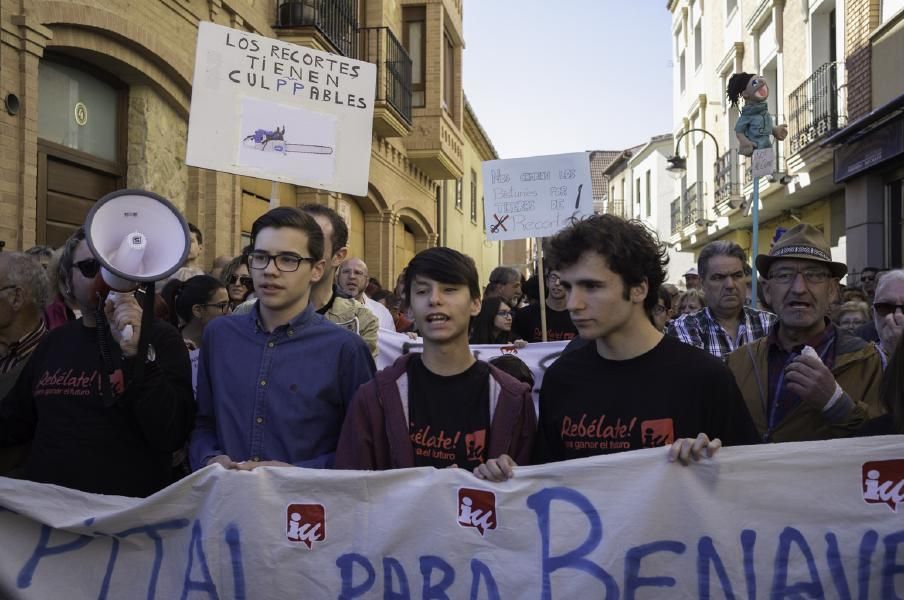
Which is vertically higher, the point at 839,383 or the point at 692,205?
the point at 692,205

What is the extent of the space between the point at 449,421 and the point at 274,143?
274cm

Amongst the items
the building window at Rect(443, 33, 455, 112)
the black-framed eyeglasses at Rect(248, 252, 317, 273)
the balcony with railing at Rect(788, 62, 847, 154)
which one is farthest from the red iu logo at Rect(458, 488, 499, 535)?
the building window at Rect(443, 33, 455, 112)

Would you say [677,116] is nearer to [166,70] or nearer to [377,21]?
[377,21]

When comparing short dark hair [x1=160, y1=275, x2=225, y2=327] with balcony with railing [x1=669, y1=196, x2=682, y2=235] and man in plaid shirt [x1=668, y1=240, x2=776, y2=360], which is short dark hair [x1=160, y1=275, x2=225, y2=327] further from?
balcony with railing [x1=669, y1=196, x2=682, y2=235]

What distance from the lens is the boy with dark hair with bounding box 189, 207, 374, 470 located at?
3135 mm

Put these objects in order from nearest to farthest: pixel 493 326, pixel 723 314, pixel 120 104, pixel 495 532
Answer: pixel 495 532, pixel 723 314, pixel 493 326, pixel 120 104

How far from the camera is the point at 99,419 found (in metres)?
3.09

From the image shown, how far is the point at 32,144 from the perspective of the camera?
7.39 m

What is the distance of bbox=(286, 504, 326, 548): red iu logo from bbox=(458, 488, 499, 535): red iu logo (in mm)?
443

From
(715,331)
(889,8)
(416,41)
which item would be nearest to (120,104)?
(715,331)

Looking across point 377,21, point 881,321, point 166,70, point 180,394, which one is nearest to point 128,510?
point 180,394

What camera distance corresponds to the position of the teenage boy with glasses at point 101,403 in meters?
3.01

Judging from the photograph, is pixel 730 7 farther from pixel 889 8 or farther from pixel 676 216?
pixel 889 8

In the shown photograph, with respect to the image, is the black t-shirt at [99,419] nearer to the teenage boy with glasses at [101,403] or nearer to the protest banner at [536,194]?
the teenage boy with glasses at [101,403]
